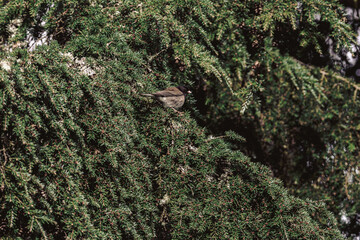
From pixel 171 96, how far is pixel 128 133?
0.35 m

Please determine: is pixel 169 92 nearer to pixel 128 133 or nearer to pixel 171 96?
pixel 171 96

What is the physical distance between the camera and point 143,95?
1.53 metres

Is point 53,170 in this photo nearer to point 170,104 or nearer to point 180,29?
point 170,104

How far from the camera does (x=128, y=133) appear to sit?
1.40m

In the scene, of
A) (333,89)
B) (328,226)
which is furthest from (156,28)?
(333,89)

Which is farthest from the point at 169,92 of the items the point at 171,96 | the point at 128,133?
the point at 128,133

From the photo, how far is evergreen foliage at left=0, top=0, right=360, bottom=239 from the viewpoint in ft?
3.72

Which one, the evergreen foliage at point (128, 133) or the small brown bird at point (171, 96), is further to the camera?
the small brown bird at point (171, 96)

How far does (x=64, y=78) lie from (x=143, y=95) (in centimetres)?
38

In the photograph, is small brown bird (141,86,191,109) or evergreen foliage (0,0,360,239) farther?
small brown bird (141,86,191,109)

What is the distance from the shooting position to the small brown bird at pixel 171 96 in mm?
1585

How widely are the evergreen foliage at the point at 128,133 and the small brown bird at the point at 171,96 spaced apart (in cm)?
4

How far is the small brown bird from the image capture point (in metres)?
1.59

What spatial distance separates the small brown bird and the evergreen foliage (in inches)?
1.7
